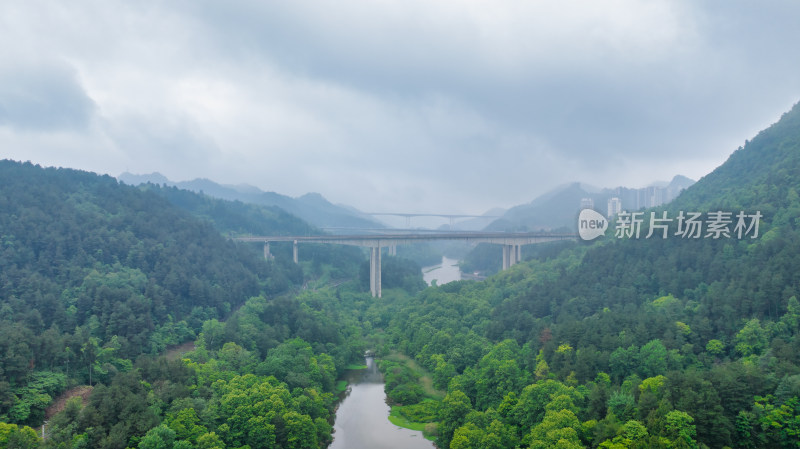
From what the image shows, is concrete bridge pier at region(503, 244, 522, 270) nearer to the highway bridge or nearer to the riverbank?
the highway bridge

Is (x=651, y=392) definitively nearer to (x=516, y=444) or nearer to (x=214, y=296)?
(x=516, y=444)

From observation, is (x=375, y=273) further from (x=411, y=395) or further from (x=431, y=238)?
(x=411, y=395)

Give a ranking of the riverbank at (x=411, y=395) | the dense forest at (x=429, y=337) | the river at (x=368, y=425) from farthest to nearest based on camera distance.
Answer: the riverbank at (x=411, y=395)
the river at (x=368, y=425)
the dense forest at (x=429, y=337)

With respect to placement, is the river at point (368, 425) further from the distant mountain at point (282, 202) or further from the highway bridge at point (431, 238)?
the distant mountain at point (282, 202)

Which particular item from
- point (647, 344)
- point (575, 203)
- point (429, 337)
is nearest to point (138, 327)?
point (429, 337)

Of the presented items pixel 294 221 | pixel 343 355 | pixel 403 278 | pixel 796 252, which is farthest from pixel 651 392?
pixel 294 221

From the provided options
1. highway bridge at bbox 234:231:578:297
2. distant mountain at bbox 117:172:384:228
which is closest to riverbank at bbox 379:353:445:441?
highway bridge at bbox 234:231:578:297

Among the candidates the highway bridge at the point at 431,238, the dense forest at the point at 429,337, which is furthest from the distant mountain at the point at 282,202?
the dense forest at the point at 429,337
